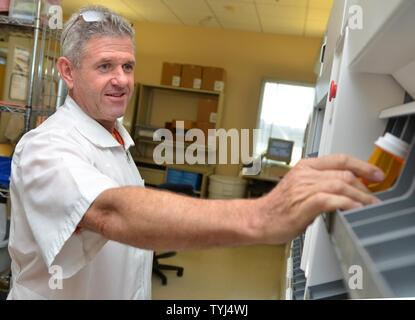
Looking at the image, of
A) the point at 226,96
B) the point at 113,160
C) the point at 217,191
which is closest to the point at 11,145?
the point at 113,160

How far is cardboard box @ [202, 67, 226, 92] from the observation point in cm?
476

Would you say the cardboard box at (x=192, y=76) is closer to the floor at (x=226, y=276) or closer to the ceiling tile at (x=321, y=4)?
the ceiling tile at (x=321, y=4)

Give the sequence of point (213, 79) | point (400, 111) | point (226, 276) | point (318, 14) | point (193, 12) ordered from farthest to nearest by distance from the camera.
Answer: point (213, 79) < point (193, 12) < point (318, 14) < point (226, 276) < point (400, 111)

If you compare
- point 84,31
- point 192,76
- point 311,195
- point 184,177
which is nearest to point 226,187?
point 184,177

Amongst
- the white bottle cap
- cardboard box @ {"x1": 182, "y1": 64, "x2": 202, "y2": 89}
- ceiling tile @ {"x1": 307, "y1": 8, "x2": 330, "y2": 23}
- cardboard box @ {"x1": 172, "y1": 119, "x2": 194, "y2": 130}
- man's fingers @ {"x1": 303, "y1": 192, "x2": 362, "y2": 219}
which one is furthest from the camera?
cardboard box @ {"x1": 172, "y1": 119, "x2": 194, "y2": 130}

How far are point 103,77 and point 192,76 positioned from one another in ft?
12.6

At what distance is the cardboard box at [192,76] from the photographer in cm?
478

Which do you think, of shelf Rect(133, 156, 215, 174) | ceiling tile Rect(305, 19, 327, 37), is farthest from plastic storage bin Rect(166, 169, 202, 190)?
ceiling tile Rect(305, 19, 327, 37)

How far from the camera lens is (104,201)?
0.62m

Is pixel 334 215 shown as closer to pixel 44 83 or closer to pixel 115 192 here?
pixel 115 192

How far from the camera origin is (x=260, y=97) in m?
5.02

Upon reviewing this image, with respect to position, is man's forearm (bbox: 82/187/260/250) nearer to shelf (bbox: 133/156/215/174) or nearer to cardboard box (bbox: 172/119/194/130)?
shelf (bbox: 133/156/215/174)

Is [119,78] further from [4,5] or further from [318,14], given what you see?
[318,14]

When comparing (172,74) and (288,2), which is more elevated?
(288,2)
